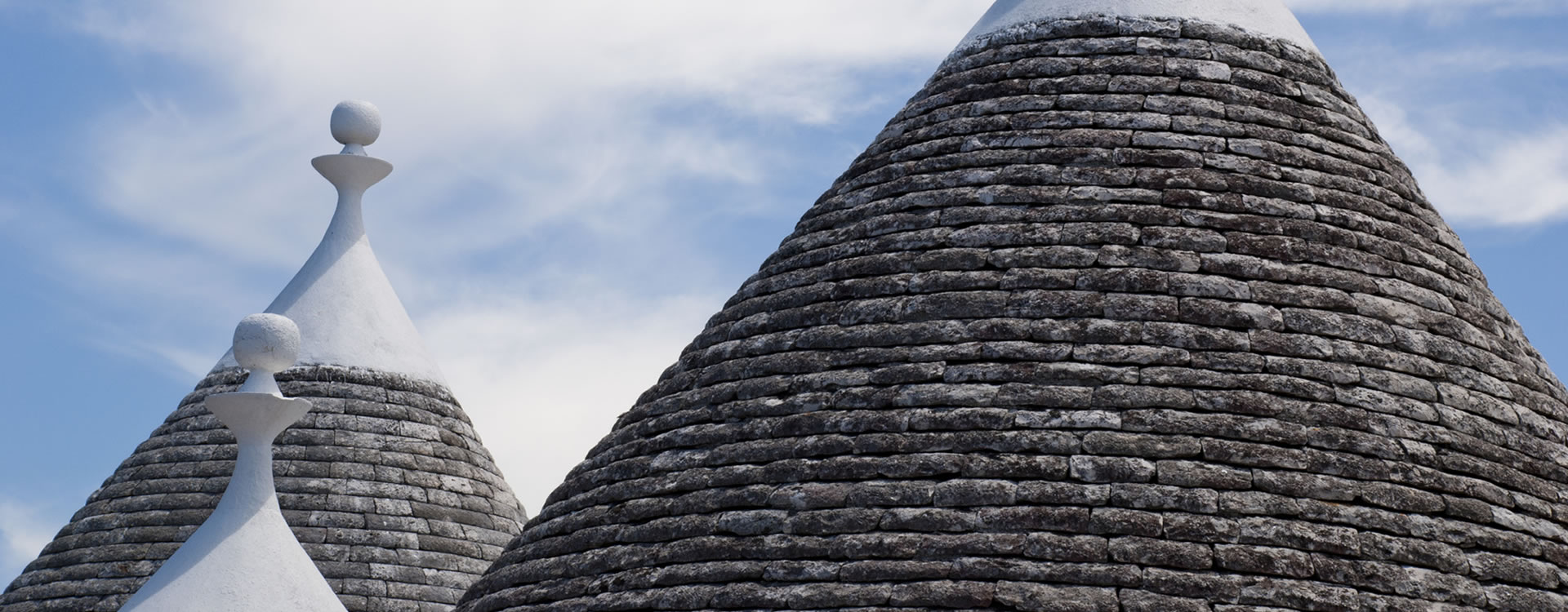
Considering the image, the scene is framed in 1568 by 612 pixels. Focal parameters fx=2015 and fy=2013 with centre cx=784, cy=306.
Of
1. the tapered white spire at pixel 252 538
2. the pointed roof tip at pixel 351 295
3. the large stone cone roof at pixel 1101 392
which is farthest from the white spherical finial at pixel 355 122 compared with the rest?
the large stone cone roof at pixel 1101 392

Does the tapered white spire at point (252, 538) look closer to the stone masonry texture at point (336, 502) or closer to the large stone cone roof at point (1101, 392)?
the stone masonry texture at point (336, 502)

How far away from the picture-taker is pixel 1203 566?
313 inches

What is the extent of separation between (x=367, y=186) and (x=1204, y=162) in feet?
29.9

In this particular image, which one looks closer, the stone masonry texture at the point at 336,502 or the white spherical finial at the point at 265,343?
the white spherical finial at the point at 265,343

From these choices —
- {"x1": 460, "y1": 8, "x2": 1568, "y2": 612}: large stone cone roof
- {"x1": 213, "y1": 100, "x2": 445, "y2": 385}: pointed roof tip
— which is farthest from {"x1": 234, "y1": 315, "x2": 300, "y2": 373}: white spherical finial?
{"x1": 460, "y1": 8, "x2": 1568, "y2": 612}: large stone cone roof

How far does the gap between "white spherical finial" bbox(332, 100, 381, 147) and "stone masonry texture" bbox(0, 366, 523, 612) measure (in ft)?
6.85

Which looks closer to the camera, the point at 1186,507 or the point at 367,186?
the point at 1186,507

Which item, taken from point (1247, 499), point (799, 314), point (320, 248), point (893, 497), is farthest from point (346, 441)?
point (1247, 499)

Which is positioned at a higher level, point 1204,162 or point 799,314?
point 1204,162

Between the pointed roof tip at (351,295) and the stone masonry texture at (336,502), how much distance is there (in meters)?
0.21

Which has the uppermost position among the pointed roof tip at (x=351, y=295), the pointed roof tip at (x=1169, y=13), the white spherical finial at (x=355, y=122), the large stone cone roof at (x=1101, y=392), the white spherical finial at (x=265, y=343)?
the white spherical finial at (x=355, y=122)

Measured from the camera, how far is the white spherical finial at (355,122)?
1650cm

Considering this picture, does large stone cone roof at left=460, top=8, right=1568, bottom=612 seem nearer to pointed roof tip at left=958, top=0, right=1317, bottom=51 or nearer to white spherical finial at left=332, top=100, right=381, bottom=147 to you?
pointed roof tip at left=958, top=0, right=1317, bottom=51

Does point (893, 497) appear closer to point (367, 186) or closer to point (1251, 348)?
point (1251, 348)
